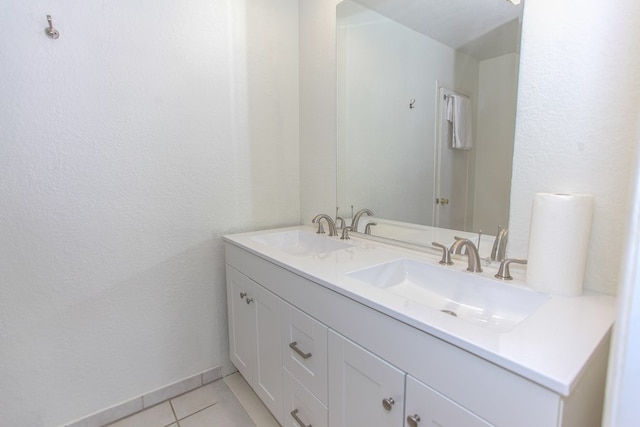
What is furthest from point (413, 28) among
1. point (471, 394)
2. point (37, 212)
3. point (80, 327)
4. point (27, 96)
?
point (80, 327)

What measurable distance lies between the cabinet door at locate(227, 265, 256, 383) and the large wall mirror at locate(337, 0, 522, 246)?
674mm

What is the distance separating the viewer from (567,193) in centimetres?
97

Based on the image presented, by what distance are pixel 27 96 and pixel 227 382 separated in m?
1.65

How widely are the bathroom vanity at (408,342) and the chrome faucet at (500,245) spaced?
2.0 inches

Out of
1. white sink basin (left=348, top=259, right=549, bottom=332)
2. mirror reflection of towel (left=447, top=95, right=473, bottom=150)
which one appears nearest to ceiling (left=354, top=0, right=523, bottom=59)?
mirror reflection of towel (left=447, top=95, right=473, bottom=150)

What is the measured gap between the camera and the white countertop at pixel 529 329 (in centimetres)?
59

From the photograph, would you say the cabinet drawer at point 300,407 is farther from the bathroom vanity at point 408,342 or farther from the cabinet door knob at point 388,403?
the cabinet door knob at point 388,403

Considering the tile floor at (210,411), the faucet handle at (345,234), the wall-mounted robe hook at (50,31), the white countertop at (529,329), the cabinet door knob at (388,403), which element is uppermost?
the wall-mounted robe hook at (50,31)

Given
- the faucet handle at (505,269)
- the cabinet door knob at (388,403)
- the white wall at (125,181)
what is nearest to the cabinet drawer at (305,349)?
the cabinet door knob at (388,403)

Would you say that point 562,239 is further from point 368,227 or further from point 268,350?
point 268,350

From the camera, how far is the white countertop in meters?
0.59

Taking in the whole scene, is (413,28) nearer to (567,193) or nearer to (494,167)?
(494,167)

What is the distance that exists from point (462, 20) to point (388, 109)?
47 cm

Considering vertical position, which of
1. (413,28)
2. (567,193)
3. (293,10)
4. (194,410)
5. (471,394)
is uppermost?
(293,10)
